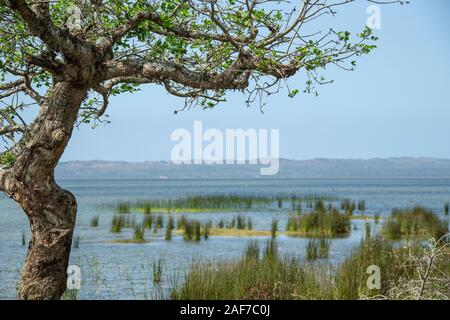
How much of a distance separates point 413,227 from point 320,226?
3.54 m

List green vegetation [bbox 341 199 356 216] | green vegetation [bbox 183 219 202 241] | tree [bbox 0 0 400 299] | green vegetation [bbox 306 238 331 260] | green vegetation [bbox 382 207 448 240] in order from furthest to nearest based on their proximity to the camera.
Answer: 1. green vegetation [bbox 341 199 356 216]
2. green vegetation [bbox 183 219 202 241]
3. green vegetation [bbox 382 207 448 240]
4. green vegetation [bbox 306 238 331 260]
5. tree [bbox 0 0 400 299]

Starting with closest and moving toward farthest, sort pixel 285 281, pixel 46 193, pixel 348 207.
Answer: pixel 46 193 → pixel 285 281 → pixel 348 207

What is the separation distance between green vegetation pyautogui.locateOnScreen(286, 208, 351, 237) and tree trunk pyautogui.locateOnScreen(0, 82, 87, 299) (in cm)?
1647

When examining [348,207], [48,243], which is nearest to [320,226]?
[348,207]

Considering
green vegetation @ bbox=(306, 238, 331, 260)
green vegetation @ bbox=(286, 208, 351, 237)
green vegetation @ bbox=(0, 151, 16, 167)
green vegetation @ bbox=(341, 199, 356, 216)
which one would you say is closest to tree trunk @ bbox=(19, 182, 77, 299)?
green vegetation @ bbox=(0, 151, 16, 167)

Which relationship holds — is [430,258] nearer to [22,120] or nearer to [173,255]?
[22,120]

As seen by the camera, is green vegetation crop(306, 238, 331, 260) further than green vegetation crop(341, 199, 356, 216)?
No

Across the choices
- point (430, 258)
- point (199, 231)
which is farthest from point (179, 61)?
point (199, 231)

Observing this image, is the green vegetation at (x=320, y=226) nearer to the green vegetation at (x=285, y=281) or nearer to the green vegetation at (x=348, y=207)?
the green vegetation at (x=348, y=207)

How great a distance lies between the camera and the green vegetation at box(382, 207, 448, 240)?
22.0 m

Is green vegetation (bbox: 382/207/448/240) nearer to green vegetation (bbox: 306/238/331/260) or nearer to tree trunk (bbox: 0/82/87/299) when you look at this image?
green vegetation (bbox: 306/238/331/260)

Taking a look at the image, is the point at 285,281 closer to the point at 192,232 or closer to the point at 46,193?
the point at 46,193

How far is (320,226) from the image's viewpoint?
25.9 metres

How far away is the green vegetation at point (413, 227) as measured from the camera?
865 inches
